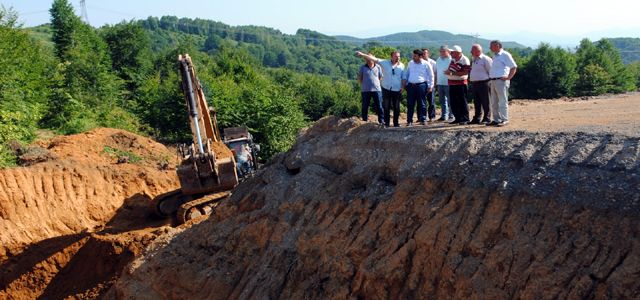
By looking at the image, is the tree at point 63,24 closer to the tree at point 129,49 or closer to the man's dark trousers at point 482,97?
the tree at point 129,49

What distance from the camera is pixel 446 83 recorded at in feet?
39.7

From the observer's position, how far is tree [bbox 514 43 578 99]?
34.4 metres

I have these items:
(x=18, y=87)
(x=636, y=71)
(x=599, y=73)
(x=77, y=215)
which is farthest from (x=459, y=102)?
(x=636, y=71)

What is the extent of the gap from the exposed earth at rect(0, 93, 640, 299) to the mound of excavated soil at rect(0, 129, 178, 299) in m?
0.09

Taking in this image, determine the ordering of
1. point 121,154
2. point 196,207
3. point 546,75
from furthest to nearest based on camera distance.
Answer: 1. point 546,75
2. point 121,154
3. point 196,207

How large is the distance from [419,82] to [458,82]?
743mm

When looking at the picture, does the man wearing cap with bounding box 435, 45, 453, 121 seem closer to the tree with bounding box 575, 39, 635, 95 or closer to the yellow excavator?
the yellow excavator

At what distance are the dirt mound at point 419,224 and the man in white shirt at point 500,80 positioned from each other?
1.63 metres

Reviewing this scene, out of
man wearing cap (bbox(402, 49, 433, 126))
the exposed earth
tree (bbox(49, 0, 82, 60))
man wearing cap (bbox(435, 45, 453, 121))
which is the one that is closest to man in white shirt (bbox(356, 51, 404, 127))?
man wearing cap (bbox(402, 49, 433, 126))

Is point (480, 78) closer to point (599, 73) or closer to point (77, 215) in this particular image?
point (77, 215)

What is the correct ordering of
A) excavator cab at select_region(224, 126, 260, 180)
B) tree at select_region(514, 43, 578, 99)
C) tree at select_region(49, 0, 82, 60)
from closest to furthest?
excavator cab at select_region(224, 126, 260, 180), tree at select_region(514, 43, 578, 99), tree at select_region(49, 0, 82, 60)

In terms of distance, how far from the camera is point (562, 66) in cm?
3478

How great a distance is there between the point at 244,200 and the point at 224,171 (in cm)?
449

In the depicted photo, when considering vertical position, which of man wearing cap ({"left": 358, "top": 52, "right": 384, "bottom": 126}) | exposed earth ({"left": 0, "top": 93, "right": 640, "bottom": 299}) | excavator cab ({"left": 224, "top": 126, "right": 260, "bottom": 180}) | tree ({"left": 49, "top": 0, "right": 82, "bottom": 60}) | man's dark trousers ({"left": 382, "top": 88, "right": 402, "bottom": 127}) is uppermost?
tree ({"left": 49, "top": 0, "right": 82, "bottom": 60})
